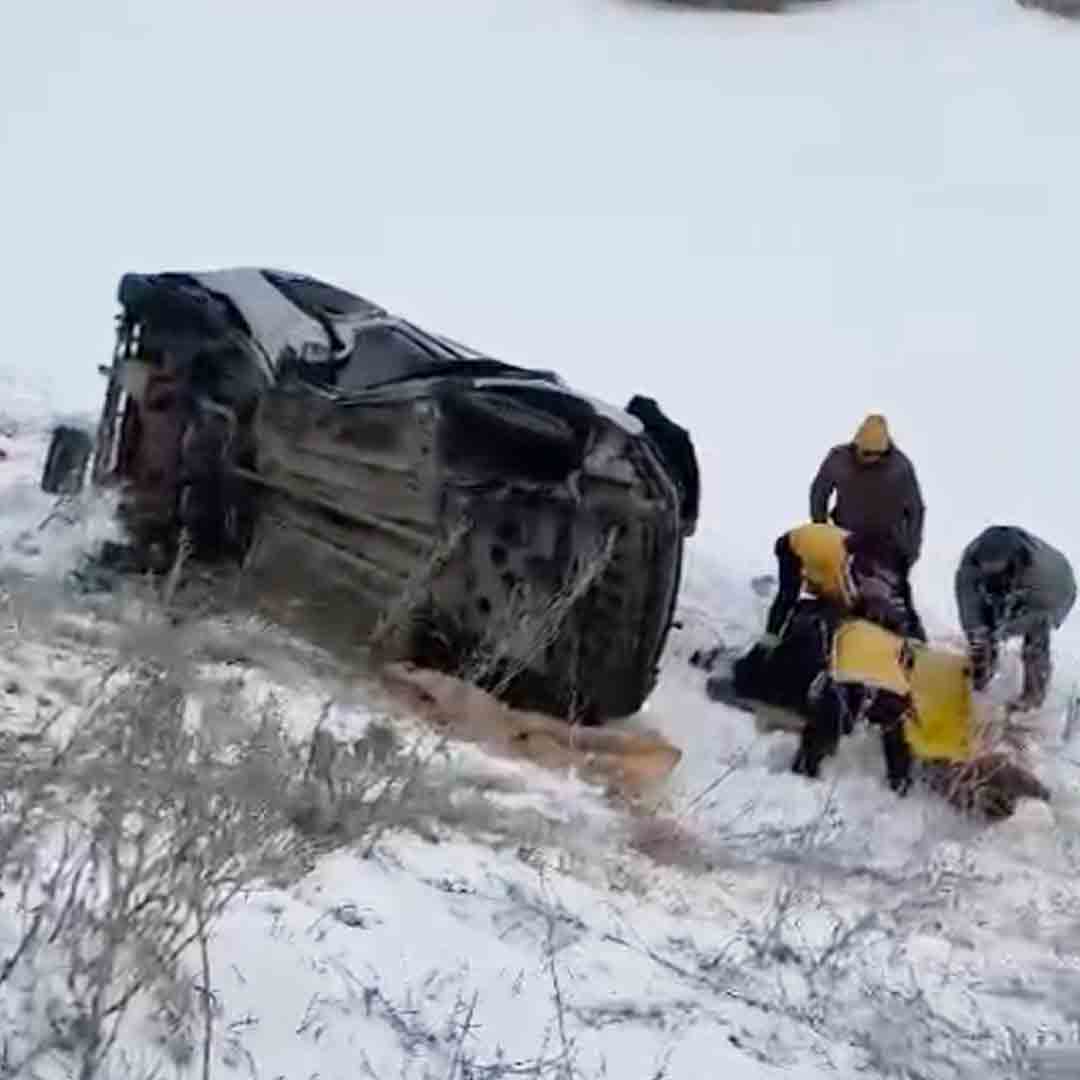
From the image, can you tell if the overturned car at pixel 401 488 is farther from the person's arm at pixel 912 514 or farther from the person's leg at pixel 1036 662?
the person's leg at pixel 1036 662

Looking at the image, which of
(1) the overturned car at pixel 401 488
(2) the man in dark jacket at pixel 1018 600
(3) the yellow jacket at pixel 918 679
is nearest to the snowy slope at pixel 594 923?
(3) the yellow jacket at pixel 918 679

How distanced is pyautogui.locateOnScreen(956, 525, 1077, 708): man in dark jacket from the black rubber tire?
381 centimetres

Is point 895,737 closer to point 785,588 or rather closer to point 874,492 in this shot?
point 785,588

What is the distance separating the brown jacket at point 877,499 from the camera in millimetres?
9312

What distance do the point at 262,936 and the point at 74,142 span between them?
16996mm

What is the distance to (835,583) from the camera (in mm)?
8508

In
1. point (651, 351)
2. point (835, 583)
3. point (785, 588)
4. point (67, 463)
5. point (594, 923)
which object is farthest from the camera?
point (651, 351)

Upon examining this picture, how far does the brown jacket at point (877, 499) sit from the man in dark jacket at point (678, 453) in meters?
0.98

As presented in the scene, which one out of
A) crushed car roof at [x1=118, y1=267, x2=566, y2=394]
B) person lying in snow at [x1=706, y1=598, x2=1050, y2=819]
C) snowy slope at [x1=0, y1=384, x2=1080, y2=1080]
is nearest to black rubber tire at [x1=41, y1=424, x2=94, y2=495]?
crushed car roof at [x1=118, y1=267, x2=566, y2=394]

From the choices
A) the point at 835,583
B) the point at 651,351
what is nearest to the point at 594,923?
the point at 835,583

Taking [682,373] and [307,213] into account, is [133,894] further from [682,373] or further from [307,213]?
[307,213]

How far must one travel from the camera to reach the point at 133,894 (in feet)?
11.8

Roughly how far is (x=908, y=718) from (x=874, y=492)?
1.64 m

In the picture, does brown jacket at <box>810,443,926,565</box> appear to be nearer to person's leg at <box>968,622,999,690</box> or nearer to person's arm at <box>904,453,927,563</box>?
person's arm at <box>904,453,927,563</box>
